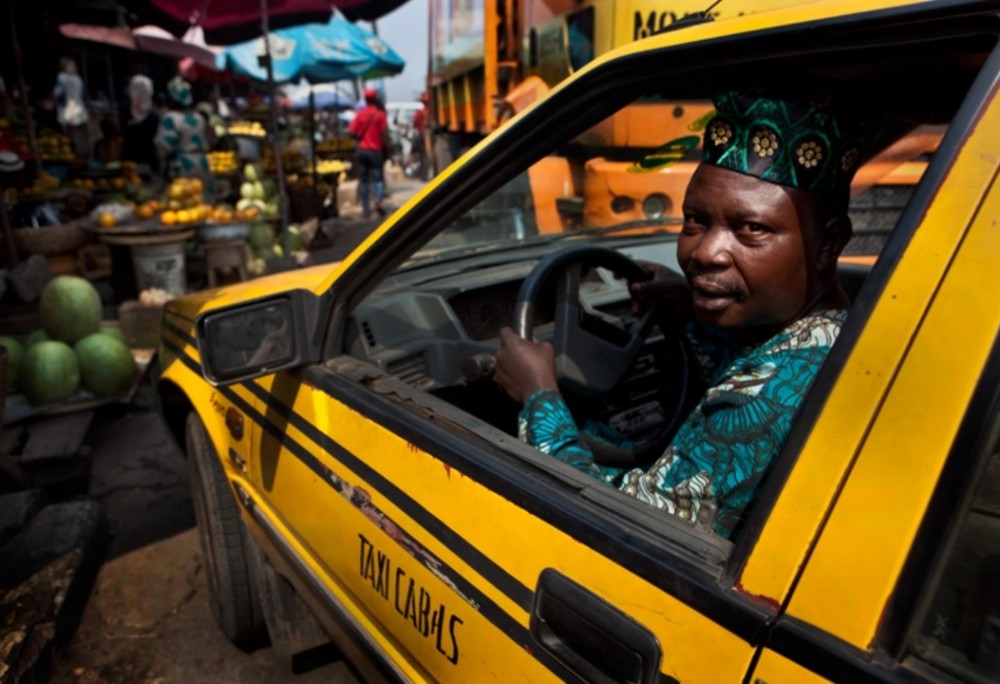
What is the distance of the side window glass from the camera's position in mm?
738

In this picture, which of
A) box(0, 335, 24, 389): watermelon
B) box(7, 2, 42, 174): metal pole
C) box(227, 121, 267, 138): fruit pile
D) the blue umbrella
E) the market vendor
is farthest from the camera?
box(227, 121, 267, 138): fruit pile

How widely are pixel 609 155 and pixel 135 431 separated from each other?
3.37 metres

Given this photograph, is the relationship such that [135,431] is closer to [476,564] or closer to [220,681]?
[220,681]

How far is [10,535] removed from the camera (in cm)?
287

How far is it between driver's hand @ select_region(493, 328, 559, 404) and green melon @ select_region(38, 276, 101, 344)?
418 centimetres

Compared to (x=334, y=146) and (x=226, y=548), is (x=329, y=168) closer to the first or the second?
(x=334, y=146)

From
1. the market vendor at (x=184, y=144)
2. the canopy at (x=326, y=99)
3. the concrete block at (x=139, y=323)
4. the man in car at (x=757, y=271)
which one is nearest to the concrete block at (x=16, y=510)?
the man in car at (x=757, y=271)

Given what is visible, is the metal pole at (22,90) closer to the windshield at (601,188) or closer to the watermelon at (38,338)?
the watermelon at (38,338)

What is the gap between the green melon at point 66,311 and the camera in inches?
186

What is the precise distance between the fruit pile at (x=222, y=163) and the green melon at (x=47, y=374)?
21.8 ft

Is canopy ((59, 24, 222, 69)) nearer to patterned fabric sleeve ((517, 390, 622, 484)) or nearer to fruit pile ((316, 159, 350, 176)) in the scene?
fruit pile ((316, 159, 350, 176))

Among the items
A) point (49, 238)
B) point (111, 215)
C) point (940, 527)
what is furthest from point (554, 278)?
point (49, 238)

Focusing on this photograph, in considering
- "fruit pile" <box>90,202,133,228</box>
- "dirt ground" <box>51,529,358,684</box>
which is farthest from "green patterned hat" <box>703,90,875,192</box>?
"fruit pile" <box>90,202,133,228</box>

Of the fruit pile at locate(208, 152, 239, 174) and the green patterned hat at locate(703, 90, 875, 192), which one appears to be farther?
the fruit pile at locate(208, 152, 239, 174)
